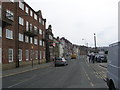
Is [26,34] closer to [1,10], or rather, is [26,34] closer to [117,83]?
[1,10]

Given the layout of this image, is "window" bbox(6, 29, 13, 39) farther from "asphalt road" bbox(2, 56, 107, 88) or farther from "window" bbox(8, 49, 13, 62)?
"asphalt road" bbox(2, 56, 107, 88)

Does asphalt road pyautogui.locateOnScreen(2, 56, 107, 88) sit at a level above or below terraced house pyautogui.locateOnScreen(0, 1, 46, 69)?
below

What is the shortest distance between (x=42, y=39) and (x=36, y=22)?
657cm

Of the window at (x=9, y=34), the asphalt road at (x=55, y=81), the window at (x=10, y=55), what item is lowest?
the asphalt road at (x=55, y=81)

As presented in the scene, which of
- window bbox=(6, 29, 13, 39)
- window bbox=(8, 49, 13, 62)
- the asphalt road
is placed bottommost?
the asphalt road

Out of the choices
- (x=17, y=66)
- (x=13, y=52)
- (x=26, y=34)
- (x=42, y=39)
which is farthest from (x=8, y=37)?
(x=42, y=39)

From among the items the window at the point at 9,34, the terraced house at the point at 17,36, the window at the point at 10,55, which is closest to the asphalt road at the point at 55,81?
the terraced house at the point at 17,36

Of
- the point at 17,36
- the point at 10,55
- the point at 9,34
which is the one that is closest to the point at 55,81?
the point at 10,55

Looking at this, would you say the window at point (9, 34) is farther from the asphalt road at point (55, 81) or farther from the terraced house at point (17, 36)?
the asphalt road at point (55, 81)

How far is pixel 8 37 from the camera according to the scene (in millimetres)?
31594

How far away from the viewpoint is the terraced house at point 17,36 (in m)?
29.8

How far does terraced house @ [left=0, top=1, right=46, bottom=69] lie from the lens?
29.8m

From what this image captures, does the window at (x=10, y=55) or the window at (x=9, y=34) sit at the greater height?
the window at (x=9, y=34)

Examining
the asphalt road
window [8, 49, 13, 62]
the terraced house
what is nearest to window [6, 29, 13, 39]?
the terraced house
